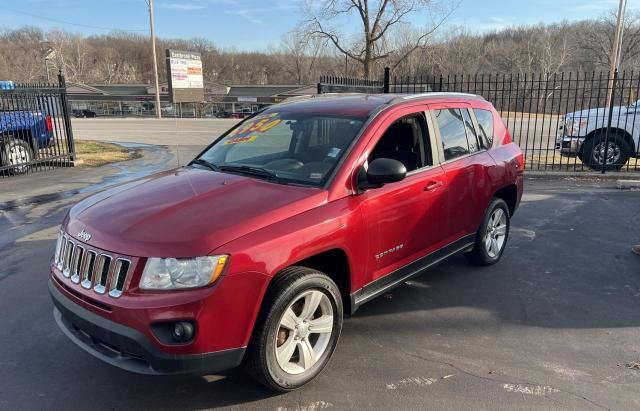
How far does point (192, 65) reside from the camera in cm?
905

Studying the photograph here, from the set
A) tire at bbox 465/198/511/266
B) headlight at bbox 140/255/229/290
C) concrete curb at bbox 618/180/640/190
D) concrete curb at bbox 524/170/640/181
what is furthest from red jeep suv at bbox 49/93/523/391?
concrete curb at bbox 524/170/640/181

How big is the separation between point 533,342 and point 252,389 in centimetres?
217

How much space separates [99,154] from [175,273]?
1372 cm

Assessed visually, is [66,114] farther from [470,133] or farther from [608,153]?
[608,153]

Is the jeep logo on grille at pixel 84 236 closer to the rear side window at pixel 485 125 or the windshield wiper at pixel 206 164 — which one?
the windshield wiper at pixel 206 164

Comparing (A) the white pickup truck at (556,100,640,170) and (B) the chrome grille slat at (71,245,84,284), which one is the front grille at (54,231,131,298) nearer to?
(B) the chrome grille slat at (71,245,84,284)

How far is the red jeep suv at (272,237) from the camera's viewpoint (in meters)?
2.57

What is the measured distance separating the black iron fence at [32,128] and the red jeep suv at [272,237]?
347 inches

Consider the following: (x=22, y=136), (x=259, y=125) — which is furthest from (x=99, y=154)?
(x=259, y=125)

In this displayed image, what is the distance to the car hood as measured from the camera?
263 cm

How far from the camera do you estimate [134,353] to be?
2.59 meters

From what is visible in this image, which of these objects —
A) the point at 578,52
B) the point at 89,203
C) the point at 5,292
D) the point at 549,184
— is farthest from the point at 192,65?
the point at 578,52

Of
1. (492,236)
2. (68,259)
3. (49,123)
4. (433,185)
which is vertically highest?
(49,123)

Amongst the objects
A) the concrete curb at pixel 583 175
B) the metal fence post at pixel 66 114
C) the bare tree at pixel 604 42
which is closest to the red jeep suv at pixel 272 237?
the concrete curb at pixel 583 175
